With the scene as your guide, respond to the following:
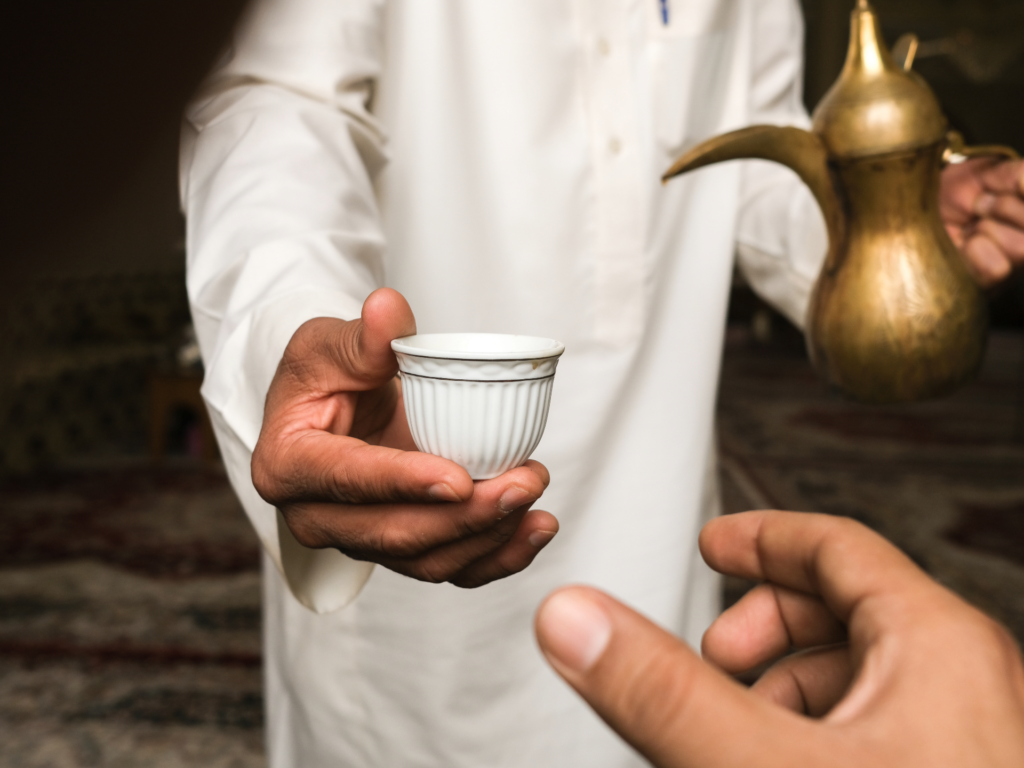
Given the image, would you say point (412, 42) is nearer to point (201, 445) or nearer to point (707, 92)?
point (707, 92)

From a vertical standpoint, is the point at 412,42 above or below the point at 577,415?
above

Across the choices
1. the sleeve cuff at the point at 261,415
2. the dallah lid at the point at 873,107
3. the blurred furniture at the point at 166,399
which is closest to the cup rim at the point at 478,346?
the sleeve cuff at the point at 261,415

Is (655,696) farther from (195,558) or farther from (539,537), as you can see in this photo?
(195,558)

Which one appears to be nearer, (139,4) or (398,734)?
(139,4)

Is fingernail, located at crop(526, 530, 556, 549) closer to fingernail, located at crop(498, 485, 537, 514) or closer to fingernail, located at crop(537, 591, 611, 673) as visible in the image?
fingernail, located at crop(498, 485, 537, 514)

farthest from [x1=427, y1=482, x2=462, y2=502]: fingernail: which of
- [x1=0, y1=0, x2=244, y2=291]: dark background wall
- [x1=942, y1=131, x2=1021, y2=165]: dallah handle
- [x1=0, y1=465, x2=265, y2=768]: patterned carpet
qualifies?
[x1=0, y1=465, x2=265, y2=768]: patterned carpet

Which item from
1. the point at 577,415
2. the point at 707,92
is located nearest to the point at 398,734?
the point at 577,415

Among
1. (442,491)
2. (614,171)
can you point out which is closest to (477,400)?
(442,491)

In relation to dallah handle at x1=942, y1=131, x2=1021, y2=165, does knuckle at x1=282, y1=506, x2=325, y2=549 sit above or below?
below

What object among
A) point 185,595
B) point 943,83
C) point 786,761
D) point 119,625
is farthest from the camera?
point 943,83

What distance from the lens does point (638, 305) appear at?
1006 millimetres

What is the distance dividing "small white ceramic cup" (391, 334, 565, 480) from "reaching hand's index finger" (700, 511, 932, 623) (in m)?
0.12

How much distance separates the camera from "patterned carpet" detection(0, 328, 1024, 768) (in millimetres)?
1940

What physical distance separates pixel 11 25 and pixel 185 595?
2.68 meters
